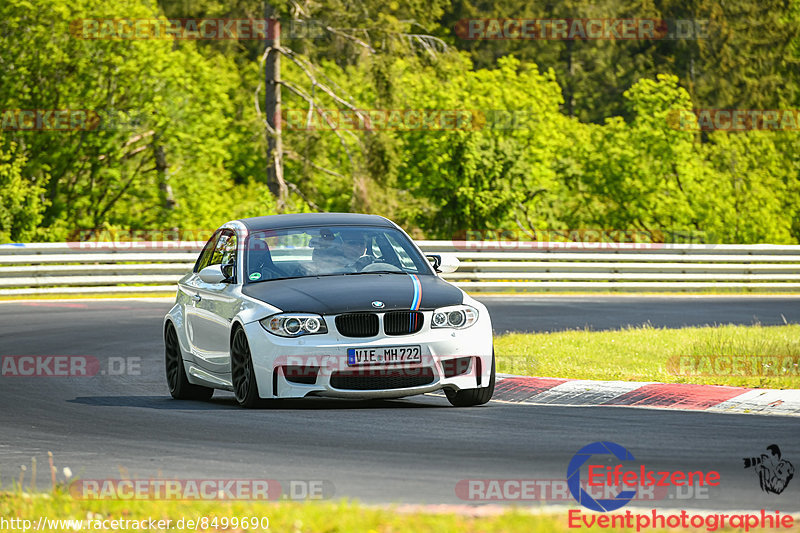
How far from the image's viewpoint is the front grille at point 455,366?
10.0 metres

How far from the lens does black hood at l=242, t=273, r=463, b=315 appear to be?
9.95m

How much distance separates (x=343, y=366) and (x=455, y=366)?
2.92 feet

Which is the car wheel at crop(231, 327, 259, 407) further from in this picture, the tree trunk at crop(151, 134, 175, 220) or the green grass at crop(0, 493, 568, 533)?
the tree trunk at crop(151, 134, 175, 220)

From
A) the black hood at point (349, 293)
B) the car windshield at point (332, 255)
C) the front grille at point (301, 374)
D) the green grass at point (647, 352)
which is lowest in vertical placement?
the green grass at point (647, 352)

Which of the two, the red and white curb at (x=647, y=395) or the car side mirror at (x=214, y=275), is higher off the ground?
the car side mirror at (x=214, y=275)

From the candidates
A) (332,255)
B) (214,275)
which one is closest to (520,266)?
(332,255)

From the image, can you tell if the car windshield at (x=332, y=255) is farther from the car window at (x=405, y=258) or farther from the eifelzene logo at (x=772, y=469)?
the eifelzene logo at (x=772, y=469)

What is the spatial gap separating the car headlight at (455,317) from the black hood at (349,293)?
5 centimetres

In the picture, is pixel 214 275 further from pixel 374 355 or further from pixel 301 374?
pixel 374 355

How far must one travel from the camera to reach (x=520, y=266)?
88.2ft

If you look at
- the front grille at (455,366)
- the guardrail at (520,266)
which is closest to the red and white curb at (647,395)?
the front grille at (455,366)

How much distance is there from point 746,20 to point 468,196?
33066mm

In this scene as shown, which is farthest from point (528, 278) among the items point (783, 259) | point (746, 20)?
point (746, 20)

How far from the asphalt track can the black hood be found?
2.66 feet
